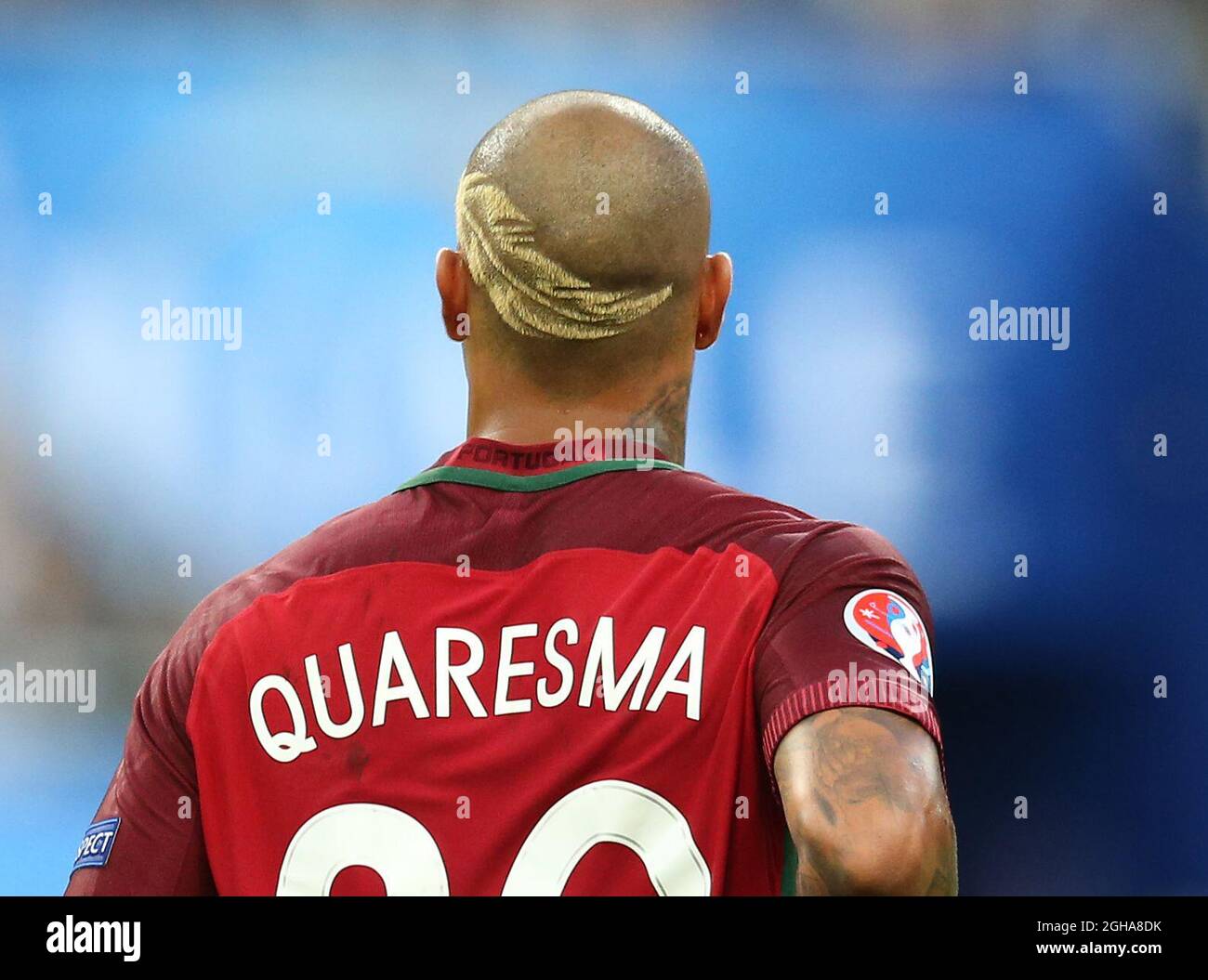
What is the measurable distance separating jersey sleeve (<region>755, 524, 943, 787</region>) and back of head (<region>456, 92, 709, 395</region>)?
12.1 inches

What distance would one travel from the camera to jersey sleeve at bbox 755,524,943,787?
1188mm

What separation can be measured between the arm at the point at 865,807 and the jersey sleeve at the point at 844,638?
0.06ft

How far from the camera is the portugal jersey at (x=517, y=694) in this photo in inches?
49.4

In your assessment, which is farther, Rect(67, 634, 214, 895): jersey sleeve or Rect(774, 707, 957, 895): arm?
Rect(67, 634, 214, 895): jersey sleeve

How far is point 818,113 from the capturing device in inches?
129

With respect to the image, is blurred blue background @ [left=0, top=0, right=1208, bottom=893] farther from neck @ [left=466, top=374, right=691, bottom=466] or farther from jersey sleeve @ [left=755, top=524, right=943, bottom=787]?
jersey sleeve @ [left=755, top=524, right=943, bottom=787]

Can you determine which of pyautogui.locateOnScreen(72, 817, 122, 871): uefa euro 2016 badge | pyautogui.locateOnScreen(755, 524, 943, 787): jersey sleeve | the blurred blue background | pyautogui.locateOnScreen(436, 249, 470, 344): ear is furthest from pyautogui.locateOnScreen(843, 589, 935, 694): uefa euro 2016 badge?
the blurred blue background

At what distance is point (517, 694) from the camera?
1289 mm

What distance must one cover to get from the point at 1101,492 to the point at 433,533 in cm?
208

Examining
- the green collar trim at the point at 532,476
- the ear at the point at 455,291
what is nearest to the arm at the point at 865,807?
the green collar trim at the point at 532,476

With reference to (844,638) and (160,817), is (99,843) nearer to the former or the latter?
(160,817)

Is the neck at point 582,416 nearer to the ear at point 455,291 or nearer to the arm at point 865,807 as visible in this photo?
the ear at point 455,291
